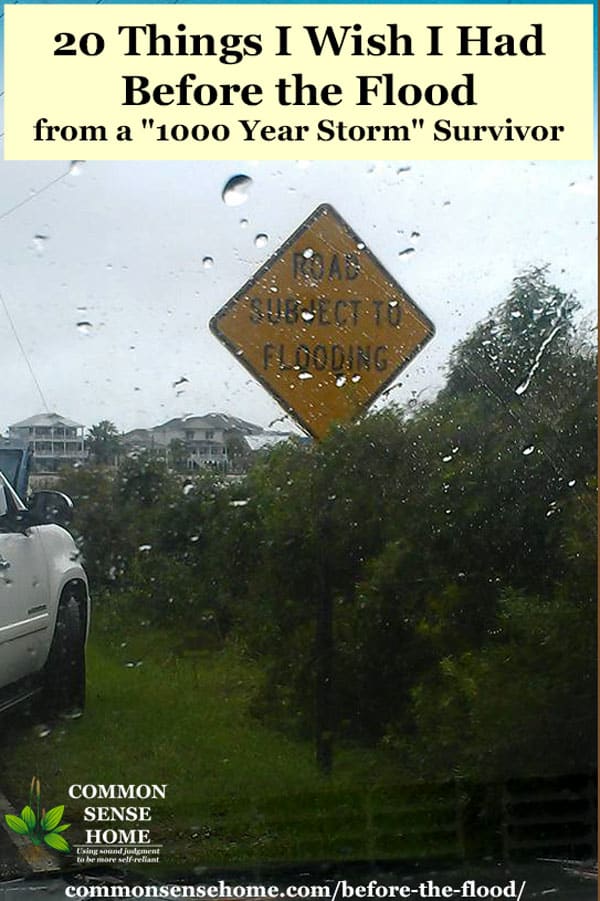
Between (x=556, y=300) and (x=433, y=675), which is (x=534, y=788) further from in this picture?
(x=556, y=300)

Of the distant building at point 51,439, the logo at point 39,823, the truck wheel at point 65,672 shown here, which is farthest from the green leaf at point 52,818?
the distant building at point 51,439

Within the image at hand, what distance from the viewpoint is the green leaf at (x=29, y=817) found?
7.89 feet

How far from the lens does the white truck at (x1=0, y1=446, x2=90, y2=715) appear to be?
2.41 m

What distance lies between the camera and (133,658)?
2436 millimetres

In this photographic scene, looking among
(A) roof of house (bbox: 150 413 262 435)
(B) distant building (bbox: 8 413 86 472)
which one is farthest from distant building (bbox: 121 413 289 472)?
(B) distant building (bbox: 8 413 86 472)

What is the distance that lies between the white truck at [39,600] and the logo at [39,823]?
21 cm

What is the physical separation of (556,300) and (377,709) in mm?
1118

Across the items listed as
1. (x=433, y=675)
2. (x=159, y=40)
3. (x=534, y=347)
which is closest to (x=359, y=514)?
(x=433, y=675)

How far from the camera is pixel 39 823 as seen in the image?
7.91ft

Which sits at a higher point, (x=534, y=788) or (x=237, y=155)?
(x=237, y=155)

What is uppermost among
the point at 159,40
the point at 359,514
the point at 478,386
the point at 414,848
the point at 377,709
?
the point at 159,40

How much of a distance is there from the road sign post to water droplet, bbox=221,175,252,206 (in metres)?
0.16

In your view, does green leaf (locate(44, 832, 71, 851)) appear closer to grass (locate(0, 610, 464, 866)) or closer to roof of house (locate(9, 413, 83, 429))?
grass (locate(0, 610, 464, 866))

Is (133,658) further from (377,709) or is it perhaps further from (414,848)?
(414,848)
